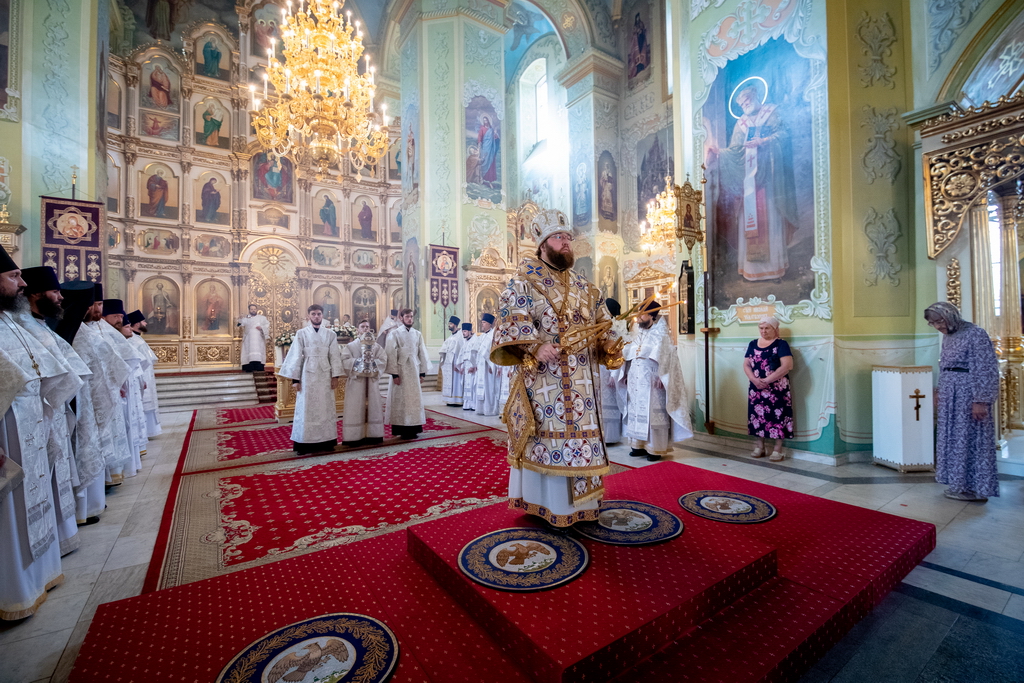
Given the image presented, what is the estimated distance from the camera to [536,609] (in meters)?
2.08

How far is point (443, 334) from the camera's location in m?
13.4

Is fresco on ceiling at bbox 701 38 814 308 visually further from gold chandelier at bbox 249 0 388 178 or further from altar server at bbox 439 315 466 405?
gold chandelier at bbox 249 0 388 178

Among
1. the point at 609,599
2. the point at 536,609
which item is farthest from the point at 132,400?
the point at 609,599

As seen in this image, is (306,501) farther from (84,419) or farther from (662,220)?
(662,220)

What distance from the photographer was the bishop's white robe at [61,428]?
2.76 metres

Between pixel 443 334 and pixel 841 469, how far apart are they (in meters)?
10.2

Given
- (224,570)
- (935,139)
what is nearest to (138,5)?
(224,570)

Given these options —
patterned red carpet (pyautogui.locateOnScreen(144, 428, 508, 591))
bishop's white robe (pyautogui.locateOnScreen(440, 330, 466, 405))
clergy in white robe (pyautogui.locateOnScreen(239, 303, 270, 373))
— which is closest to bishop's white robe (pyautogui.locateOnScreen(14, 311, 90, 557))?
patterned red carpet (pyautogui.locateOnScreen(144, 428, 508, 591))

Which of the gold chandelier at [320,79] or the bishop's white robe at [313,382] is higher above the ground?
the gold chandelier at [320,79]

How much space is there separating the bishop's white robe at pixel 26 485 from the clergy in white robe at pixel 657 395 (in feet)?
17.0

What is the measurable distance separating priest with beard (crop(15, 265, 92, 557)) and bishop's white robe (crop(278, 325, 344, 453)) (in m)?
2.59

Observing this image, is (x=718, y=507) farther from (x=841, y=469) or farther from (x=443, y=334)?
(x=443, y=334)

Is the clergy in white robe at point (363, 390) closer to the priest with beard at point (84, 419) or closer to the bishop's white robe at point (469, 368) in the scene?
the priest with beard at point (84, 419)

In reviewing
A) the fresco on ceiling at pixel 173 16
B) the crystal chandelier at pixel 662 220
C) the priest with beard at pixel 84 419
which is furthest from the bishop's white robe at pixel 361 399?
the fresco on ceiling at pixel 173 16
